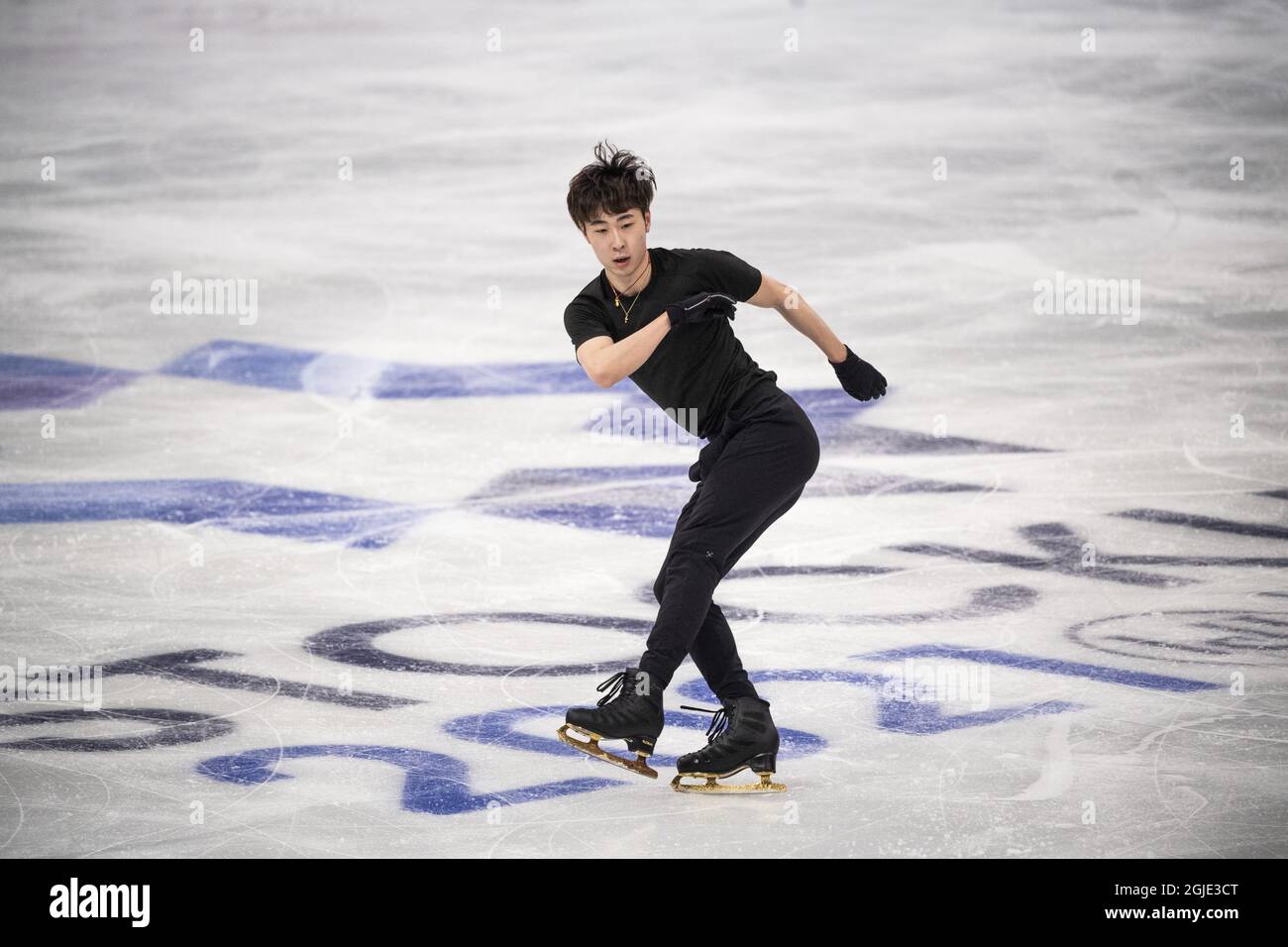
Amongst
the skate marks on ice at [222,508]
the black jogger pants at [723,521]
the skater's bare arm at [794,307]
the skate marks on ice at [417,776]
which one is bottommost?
the skate marks on ice at [417,776]

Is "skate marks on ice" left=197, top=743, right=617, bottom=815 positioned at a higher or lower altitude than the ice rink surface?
lower

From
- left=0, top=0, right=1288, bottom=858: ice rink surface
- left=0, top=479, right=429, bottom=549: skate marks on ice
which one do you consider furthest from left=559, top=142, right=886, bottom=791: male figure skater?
left=0, top=479, right=429, bottom=549: skate marks on ice

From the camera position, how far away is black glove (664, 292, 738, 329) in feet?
12.3

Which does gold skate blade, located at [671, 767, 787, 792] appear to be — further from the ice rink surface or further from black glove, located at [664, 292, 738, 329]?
black glove, located at [664, 292, 738, 329]

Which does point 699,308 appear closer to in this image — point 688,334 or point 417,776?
point 688,334

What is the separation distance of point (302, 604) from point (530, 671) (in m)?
1.30

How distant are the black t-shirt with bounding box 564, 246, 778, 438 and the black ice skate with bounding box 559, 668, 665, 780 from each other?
0.76 m

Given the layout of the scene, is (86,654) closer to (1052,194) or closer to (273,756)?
(273,756)

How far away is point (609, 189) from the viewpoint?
3.93m

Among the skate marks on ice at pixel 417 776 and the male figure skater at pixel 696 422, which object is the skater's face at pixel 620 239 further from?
the skate marks on ice at pixel 417 776

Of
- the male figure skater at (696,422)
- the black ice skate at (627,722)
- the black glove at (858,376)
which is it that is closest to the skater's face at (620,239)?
the male figure skater at (696,422)

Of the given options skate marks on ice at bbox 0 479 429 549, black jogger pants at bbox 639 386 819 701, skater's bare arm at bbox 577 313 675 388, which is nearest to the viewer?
skater's bare arm at bbox 577 313 675 388

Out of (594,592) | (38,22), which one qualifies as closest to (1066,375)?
(594,592)

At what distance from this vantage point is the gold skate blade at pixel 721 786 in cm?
387
